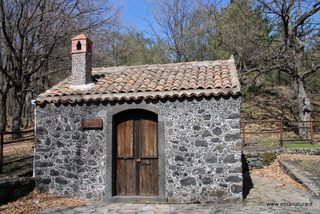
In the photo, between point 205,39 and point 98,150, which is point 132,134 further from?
point 205,39

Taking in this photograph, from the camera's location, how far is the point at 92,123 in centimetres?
668

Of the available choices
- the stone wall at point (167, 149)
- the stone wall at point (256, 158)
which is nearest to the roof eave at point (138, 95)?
the stone wall at point (167, 149)

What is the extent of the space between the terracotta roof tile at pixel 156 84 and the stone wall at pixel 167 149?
0.66 ft

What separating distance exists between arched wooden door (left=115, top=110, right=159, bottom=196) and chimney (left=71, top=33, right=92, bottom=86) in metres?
1.55

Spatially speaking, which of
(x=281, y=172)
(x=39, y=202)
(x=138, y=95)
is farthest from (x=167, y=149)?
(x=281, y=172)

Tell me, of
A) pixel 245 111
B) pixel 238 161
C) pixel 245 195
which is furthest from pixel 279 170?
pixel 245 111

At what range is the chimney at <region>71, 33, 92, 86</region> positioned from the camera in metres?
7.34

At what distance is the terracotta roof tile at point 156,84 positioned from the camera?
631cm

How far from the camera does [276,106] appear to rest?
19.4 meters

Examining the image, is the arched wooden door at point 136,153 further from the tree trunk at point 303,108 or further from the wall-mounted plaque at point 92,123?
the tree trunk at point 303,108

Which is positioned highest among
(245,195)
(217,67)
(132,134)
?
(217,67)

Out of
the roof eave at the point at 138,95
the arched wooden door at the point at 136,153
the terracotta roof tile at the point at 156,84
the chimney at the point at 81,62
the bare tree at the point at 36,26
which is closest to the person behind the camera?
the roof eave at the point at 138,95

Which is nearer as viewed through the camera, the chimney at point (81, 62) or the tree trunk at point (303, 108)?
the chimney at point (81, 62)

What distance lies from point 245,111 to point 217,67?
40.5 feet
